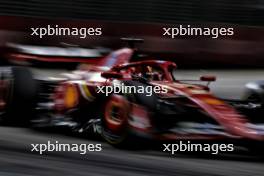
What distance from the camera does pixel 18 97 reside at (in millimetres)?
7645

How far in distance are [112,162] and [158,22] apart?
795 cm

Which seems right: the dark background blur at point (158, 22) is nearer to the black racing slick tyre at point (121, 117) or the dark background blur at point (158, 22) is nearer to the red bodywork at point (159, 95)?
the red bodywork at point (159, 95)

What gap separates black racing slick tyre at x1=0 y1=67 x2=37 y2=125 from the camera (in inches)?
301

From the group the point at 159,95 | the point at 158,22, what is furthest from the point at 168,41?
the point at 159,95

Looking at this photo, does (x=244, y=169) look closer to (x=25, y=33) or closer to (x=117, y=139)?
(x=117, y=139)

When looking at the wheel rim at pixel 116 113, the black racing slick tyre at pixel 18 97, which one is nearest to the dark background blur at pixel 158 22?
the black racing slick tyre at pixel 18 97

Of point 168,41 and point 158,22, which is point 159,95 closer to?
point 168,41

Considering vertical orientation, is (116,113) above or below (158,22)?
below

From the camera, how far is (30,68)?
8055 mm

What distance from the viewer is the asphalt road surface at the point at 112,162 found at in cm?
509

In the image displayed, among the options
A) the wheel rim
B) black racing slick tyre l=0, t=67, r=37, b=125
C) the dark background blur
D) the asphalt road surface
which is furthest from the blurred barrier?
the wheel rim

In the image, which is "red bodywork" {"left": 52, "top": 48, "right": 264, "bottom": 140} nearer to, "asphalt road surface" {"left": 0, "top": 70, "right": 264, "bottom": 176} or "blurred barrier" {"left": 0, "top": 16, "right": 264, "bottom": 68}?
"asphalt road surface" {"left": 0, "top": 70, "right": 264, "bottom": 176}

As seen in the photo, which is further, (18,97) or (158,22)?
(158,22)

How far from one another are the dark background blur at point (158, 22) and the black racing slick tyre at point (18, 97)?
4.42 m
